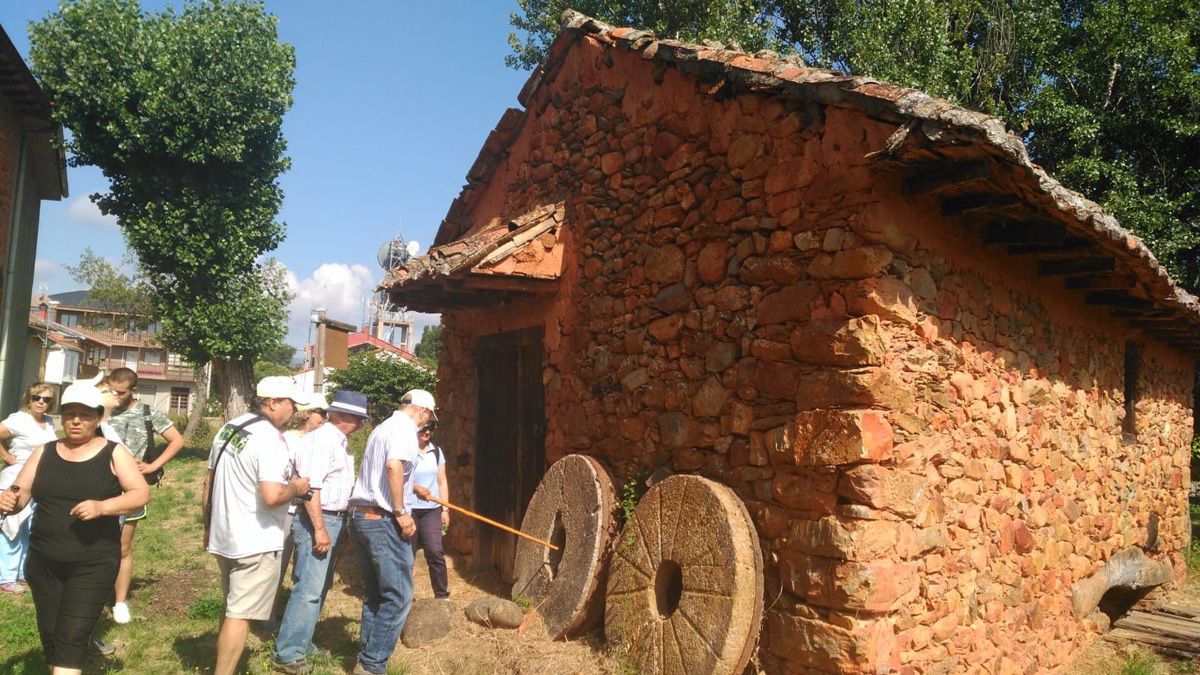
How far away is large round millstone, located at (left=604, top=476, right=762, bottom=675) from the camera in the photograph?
388 cm

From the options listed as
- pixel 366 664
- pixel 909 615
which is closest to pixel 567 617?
pixel 366 664

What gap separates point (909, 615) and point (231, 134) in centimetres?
1434

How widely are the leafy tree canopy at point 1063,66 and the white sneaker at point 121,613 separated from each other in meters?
12.0

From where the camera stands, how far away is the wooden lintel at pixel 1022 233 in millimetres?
4367

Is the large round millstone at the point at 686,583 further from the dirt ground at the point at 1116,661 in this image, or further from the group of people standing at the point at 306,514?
the dirt ground at the point at 1116,661

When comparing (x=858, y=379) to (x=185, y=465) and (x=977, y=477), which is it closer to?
(x=977, y=477)

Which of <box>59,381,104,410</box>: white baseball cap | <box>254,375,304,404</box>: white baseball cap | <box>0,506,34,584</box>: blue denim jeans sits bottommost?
<box>0,506,34,584</box>: blue denim jeans

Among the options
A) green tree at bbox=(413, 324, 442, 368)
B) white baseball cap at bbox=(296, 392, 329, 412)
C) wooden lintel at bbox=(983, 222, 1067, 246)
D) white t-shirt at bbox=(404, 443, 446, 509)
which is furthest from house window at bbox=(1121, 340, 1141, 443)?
green tree at bbox=(413, 324, 442, 368)

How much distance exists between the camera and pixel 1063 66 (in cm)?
1320

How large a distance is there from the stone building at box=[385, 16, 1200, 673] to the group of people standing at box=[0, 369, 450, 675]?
1392 mm

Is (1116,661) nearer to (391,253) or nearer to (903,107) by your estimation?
(903,107)

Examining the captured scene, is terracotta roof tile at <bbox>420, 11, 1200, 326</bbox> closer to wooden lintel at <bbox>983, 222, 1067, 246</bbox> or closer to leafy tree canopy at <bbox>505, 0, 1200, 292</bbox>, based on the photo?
wooden lintel at <bbox>983, 222, 1067, 246</bbox>

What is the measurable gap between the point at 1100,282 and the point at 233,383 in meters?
15.6

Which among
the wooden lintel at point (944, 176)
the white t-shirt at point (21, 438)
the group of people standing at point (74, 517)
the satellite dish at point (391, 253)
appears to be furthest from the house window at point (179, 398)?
the wooden lintel at point (944, 176)
